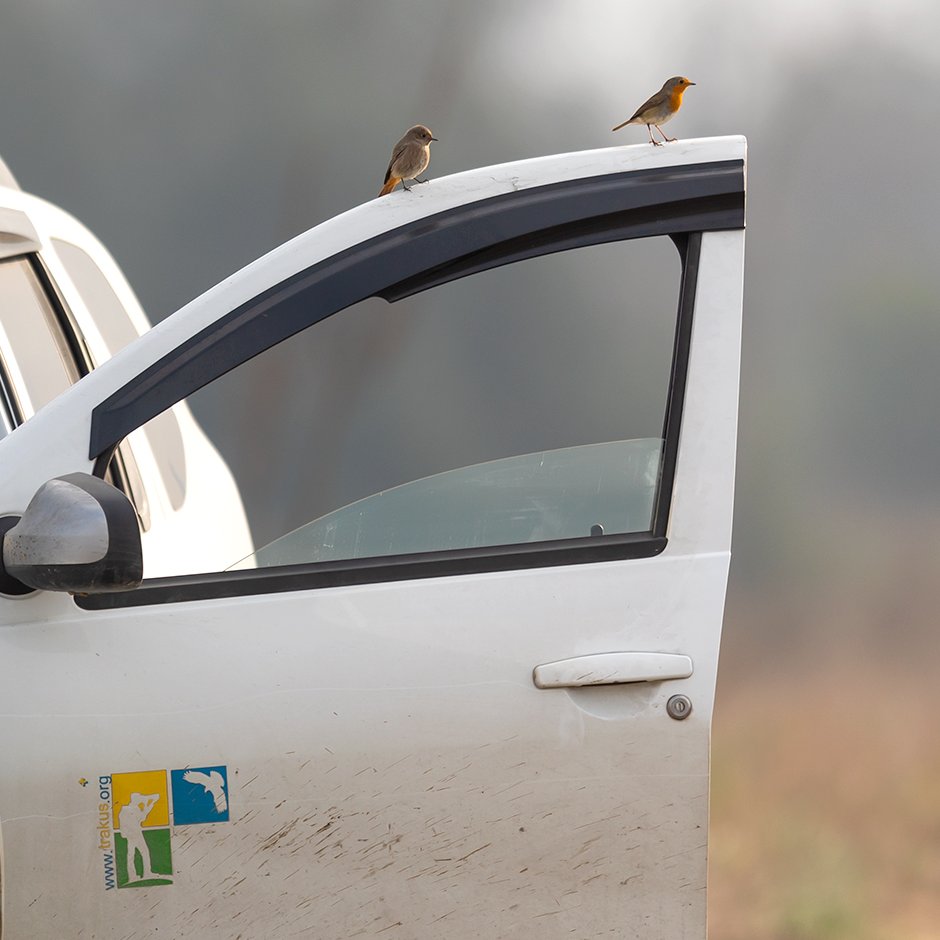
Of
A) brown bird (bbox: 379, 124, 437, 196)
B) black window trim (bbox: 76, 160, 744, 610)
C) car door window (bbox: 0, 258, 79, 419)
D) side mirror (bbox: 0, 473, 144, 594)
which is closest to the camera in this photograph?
side mirror (bbox: 0, 473, 144, 594)

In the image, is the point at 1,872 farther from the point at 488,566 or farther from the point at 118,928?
the point at 488,566

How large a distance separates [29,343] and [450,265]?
106cm

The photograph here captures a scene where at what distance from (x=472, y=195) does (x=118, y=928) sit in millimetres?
947

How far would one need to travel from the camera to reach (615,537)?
1292 mm

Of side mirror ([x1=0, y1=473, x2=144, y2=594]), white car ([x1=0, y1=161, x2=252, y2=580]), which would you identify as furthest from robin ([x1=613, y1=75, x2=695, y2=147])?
white car ([x1=0, y1=161, x2=252, y2=580])

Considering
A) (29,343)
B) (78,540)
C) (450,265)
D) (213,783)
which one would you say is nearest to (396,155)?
(450,265)

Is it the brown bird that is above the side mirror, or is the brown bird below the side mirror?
above

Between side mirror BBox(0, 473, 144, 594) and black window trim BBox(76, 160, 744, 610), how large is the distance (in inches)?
4.3

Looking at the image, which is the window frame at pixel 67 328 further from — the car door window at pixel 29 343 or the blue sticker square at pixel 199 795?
the blue sticker square at pixel 199 795

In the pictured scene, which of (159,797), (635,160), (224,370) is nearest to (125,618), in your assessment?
(159,797)

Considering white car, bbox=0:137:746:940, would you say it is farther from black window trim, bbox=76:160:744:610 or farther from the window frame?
the window frame

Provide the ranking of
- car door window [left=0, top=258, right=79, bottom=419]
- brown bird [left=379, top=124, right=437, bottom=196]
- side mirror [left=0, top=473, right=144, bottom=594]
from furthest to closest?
car door window [left=0, top=258, right=79, bottom=419]
brown bird [left=379, top=124, right=437, bottom=196]
side mirror [left=0, top=473, right=144, bottom=594]

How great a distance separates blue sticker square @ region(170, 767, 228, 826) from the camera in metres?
1.22

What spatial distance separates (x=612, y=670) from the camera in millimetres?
1233
